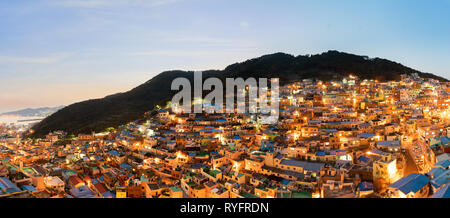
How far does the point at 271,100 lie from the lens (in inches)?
1178

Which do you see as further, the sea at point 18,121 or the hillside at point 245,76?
the sea at point 18,121

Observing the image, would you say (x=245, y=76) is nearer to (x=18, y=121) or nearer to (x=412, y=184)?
(x=412, y=184)

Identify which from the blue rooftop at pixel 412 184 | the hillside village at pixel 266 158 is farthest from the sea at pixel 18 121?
the blue rooftop at pixel 412 184

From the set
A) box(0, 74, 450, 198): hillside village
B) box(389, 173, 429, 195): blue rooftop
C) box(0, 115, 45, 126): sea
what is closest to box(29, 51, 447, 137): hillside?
box(0, 74, 450, 198): hillside village

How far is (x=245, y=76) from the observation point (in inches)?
1992

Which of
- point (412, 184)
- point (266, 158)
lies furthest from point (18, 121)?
point (412, 184)

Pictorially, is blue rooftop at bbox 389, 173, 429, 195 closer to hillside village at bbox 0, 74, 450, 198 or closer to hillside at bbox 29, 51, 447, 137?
hillside village at bbox 0, 74, 450, 198

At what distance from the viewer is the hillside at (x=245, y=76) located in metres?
41.3

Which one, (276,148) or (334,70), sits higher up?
(334,70)

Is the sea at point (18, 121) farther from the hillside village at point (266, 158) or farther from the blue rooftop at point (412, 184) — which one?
the blue rooftop at point (412, 184)

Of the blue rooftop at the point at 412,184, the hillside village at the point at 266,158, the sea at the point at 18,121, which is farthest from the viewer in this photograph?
the sea at the point at 18,121
